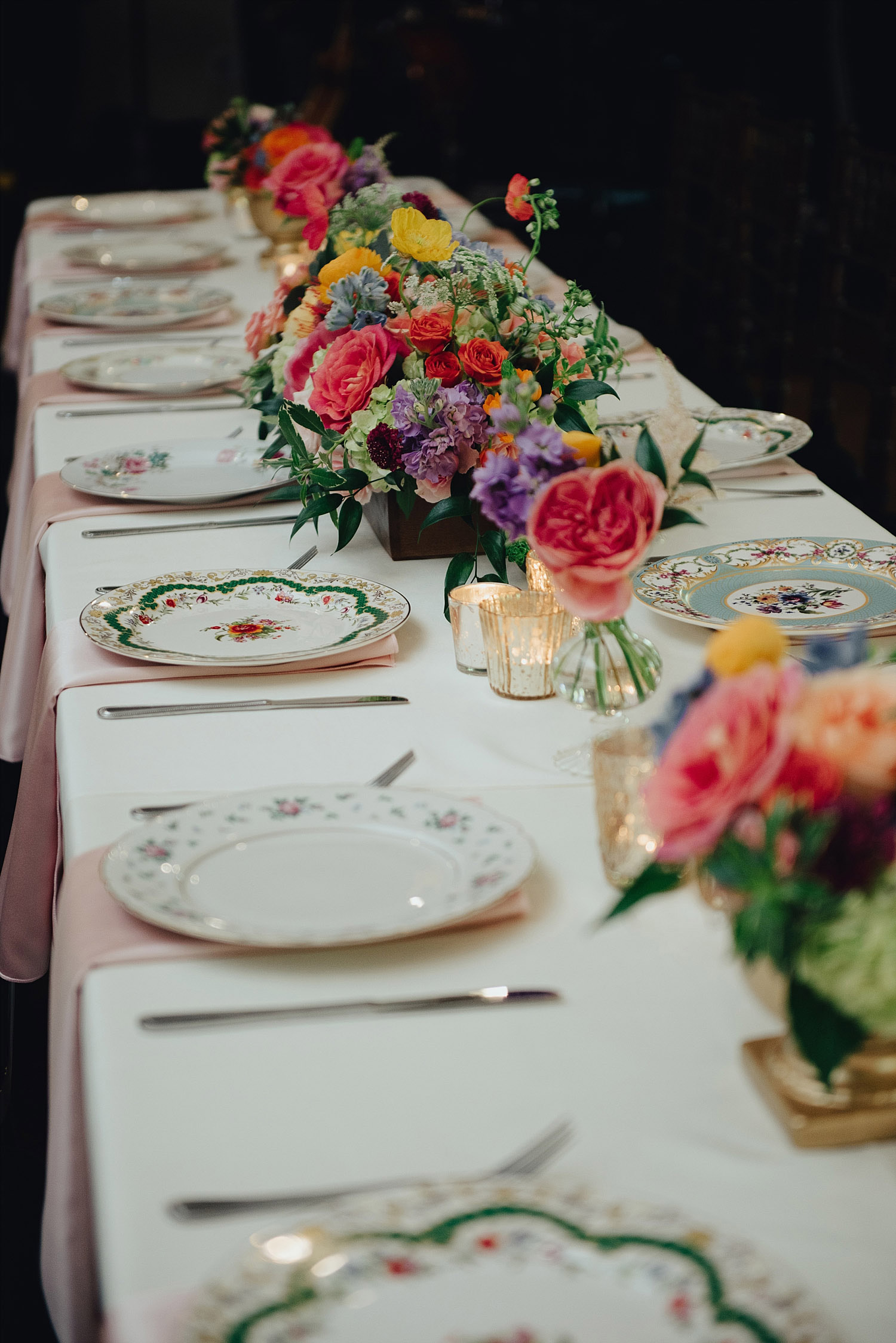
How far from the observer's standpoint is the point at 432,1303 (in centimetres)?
59

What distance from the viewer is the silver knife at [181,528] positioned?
166 cm

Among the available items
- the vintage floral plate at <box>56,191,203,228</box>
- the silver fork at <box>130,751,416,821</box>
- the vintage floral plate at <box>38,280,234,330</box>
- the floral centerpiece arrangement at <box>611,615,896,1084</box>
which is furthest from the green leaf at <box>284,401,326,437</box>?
the vintage floral plate at <box>56,191,203,228</box>

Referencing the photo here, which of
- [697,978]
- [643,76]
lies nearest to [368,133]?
[643,76]

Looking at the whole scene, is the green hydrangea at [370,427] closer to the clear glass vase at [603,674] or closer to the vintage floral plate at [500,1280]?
the clear glass vase at [603,674]

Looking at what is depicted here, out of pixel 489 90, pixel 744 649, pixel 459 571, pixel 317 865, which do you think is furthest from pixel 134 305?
pixel 489 90

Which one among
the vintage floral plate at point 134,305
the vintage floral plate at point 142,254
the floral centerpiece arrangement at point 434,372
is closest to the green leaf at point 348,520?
the floral centerpiece arrangement at point 434,372

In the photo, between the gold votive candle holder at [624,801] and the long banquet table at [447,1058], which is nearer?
the long banquet table at [447,1058]

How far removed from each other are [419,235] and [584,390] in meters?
0.22

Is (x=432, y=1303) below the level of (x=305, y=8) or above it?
below

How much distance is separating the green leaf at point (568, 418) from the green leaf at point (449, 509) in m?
0.12

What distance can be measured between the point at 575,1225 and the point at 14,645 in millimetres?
1226

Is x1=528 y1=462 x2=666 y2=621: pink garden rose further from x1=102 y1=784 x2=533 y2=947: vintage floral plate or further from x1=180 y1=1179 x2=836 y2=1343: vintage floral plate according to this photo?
x1=180 y1=1179 x2=836 y2=1343: vintage floral plate

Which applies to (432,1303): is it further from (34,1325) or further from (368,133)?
(368,133)

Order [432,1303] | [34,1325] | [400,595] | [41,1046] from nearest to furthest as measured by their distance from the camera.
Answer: [432,1303] → [400,595] → [34,1325] → [41,1046]
